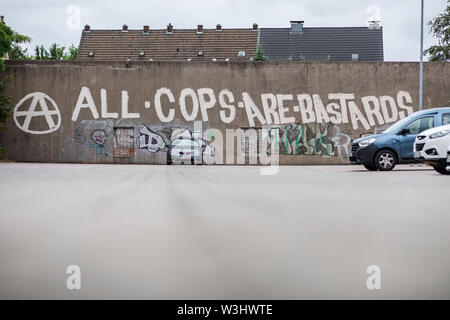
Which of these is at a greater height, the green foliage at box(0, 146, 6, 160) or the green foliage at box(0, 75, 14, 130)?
the green foliage at box(0, 75, 14, 130)

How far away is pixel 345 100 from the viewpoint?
2764 centimetres

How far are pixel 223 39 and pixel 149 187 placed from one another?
4738cm

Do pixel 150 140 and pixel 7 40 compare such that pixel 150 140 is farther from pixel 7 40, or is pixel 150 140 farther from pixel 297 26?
pixel 297 26

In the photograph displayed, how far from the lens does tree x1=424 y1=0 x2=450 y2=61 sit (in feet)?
145

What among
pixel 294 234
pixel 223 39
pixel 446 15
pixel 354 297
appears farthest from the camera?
pixel 223 39

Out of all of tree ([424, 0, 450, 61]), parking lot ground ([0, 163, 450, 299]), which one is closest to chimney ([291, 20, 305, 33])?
tree ([424, 0, 450, 61])

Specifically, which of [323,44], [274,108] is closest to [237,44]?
[323,44]

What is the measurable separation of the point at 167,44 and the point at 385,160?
43.1m

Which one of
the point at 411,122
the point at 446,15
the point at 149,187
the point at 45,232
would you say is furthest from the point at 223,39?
the point at 45,232

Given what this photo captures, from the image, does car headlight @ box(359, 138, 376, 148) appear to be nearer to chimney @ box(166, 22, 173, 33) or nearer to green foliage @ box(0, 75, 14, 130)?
green foliage @ box(0, 75, 14, 130)

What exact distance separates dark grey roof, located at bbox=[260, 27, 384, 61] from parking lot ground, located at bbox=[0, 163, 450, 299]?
4713 cm

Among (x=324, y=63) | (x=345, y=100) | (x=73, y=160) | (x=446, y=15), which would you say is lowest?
(x=73, y=160)

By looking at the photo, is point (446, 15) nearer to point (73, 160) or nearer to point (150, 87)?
point (150, 87)

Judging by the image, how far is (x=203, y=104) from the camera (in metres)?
27.7
